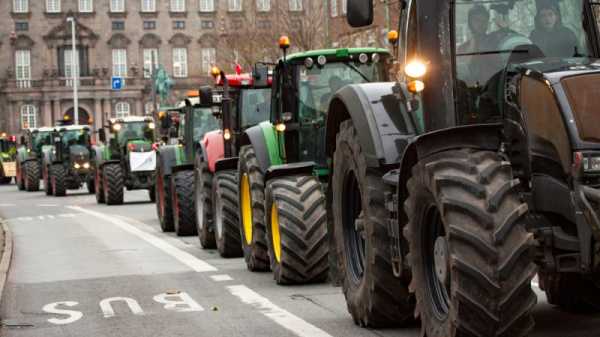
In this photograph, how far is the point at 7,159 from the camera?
71.2m

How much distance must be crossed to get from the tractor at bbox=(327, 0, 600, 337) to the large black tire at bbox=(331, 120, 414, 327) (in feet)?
0.04

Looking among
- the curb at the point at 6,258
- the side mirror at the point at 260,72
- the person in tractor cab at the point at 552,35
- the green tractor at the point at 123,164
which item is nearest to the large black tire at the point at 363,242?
the person in tractor cab at the point at 552,35

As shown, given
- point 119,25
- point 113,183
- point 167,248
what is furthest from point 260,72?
point 119,25

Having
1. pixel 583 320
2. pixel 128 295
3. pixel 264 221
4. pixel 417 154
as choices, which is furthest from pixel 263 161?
pixel 417 154

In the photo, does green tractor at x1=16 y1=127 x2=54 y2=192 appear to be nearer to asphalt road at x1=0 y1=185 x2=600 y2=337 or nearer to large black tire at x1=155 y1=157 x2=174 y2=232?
large black tire at x1=155 y1=157 x2=174 y2=232

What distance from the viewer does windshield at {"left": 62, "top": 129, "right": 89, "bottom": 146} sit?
51.9 meters

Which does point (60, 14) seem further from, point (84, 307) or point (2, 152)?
point (84, 307)

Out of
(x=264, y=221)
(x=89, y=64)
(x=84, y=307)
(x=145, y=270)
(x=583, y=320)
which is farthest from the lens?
(x=89, y=64)

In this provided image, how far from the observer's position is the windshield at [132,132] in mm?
41469

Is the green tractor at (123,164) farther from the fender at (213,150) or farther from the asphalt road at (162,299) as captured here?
the fender at (213,150)

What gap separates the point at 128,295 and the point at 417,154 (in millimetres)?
5984

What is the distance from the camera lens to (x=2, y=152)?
71938mm

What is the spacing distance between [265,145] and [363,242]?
4965mm

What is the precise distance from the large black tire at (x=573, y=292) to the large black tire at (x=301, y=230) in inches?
128
